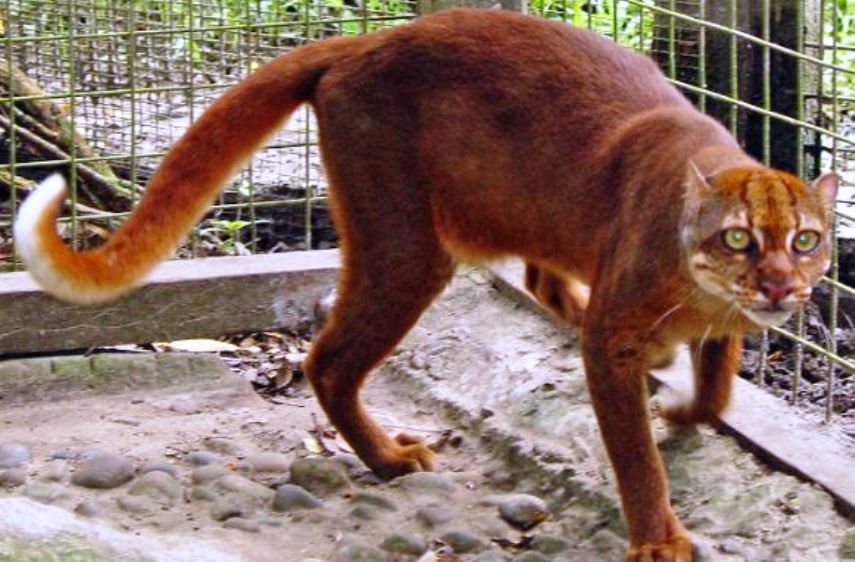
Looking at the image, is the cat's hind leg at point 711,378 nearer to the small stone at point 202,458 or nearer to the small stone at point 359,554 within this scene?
the small stone at point 359,554

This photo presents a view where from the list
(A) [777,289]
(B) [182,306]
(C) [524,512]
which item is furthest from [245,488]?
(A) [777,289]

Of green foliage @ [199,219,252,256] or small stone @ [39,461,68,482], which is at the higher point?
green foliage @ [199,219,252,256]

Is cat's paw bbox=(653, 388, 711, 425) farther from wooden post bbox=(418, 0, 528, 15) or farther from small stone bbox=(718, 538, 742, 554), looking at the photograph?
wooden post bbox=(418, 0, 528, 15)

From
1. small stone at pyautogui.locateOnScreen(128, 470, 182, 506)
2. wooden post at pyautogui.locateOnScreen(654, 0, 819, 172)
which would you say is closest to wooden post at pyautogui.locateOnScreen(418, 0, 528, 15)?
wooden post at pyautogui.locateOnScreen(654, 0, 819, 172)

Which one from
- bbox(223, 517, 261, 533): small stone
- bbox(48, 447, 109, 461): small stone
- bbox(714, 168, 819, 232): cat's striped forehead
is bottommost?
bbox(223, 517, 261, 533): small stone

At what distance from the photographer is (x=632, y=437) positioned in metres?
3.98

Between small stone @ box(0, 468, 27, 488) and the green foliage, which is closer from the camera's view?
small stone @ box(0, 468, 27, 488)

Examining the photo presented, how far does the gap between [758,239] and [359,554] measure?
1176 mm

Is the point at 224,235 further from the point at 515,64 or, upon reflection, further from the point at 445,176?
the point at 515,64

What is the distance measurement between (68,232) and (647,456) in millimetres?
2886

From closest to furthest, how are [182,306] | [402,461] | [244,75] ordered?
[402,461] < [182,306] < [244,75]

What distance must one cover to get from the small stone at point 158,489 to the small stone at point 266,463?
0.25 m

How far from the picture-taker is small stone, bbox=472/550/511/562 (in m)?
4.05

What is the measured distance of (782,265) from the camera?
3695mm
